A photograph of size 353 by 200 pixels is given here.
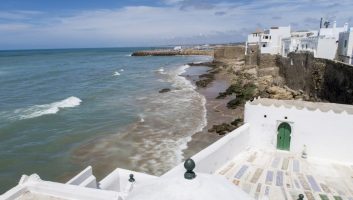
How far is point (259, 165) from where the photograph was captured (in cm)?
1034

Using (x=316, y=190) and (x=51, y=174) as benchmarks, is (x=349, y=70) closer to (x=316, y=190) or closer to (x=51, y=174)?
(x=316, y=190)

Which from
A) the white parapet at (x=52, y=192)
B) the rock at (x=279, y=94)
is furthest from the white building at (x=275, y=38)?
the white parapet at (x=52, y=192)

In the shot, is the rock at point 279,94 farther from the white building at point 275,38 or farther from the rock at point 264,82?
the white building at point 275,38

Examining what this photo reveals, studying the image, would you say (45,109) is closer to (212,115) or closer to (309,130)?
(212,115)

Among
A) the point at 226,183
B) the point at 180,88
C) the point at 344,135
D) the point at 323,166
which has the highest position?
the point at 226,183

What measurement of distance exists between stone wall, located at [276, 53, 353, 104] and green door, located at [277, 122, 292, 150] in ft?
35.0

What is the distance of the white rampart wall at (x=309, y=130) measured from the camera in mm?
10453

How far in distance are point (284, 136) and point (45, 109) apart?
22.8 m

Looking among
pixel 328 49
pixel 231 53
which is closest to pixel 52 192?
pixel 328 49

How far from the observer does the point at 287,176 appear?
31.3 feet

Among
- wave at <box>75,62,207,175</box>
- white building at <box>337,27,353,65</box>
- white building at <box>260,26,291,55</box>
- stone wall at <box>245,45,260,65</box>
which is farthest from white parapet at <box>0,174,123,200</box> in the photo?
stone wall at <box>245,45,260,65</box>

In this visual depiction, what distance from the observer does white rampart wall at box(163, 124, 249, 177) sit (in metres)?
8.97

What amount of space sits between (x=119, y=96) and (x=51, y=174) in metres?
20.0

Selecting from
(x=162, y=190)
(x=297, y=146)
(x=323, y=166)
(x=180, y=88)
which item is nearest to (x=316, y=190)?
(x=323, y=166)
